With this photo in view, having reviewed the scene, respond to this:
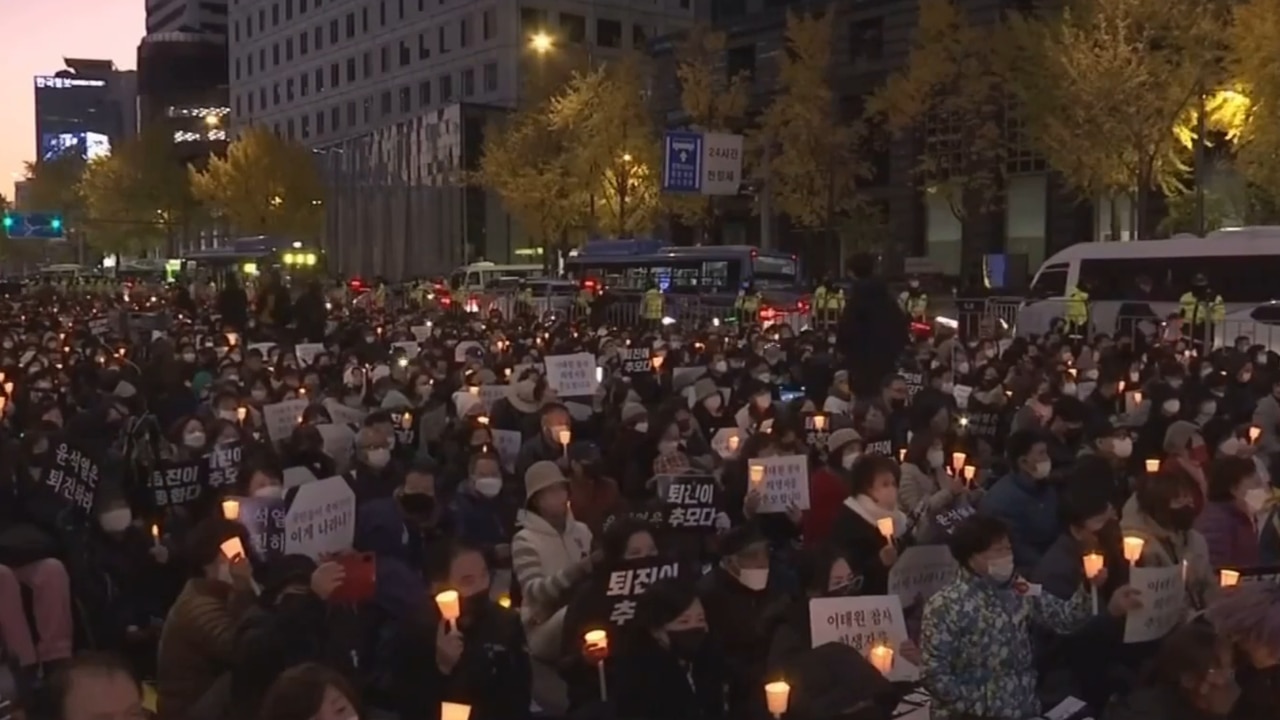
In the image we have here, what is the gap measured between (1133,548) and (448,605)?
3273 millimetres

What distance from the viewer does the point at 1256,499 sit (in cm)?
805

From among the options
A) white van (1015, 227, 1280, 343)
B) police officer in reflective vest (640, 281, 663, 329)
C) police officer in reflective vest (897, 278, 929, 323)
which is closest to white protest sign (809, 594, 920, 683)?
white van (1015, 227, 1280, 343)

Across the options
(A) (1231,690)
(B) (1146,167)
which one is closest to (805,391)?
(A) (1231,690)

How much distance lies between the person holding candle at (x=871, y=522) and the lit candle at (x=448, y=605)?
229cm

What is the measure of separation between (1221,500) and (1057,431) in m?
3.36

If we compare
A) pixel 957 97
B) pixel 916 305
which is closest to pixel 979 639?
pixel 916 305

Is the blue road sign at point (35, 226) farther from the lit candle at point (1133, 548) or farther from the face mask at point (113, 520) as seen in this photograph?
the lit candle at point (1133, 548)

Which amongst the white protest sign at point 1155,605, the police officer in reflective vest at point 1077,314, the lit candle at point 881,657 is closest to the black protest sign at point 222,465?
the lit candle at point 881,657

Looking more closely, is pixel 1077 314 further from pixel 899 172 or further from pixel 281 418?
pixel 899 172

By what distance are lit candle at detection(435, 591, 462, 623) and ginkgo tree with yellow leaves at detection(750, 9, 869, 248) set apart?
38.7 meters

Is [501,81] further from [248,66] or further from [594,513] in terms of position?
[594,513]

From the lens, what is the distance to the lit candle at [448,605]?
19.0ft

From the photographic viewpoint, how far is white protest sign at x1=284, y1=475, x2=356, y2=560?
750 centimetres

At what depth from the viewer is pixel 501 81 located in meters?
70.8
